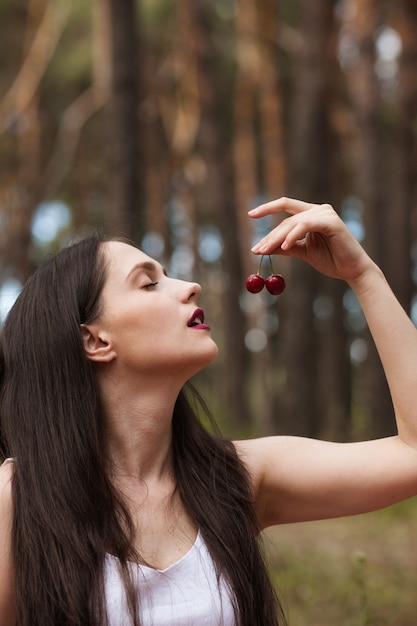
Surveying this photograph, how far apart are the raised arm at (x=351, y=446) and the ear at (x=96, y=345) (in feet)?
1.50

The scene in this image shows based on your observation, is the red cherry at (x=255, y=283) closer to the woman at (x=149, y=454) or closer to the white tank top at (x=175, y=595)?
the woman at (x=149, y=454)

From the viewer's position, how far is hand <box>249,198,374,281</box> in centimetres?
248

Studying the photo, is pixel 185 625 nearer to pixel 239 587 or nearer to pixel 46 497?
pixel 239 587

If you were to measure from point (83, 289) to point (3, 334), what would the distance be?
0.26m

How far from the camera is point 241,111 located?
17812 millimetres

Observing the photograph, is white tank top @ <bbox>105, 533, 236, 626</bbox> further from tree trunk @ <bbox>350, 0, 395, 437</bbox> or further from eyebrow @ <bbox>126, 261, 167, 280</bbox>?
tree trunk @ <bbox>350, 0, 395, 437</bbox>

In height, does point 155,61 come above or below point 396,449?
above

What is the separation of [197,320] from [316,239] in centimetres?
43

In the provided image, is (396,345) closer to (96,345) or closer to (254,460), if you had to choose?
(254,460)

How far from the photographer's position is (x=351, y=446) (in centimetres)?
260

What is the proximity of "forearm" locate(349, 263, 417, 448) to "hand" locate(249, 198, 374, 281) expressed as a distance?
0.25ft

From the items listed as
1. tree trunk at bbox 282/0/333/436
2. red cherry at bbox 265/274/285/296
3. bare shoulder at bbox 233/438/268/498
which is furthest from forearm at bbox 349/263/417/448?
tree trunk at bbox 282/0/333/436

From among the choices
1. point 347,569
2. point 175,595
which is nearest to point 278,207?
point 175,595

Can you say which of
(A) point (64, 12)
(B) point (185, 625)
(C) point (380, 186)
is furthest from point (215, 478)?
(A) point (64, 12)
